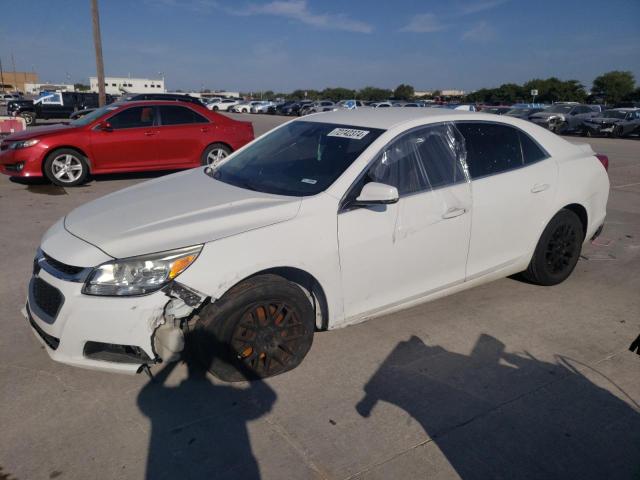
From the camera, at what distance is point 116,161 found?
30.4 ft

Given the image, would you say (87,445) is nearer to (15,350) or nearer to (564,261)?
(15,350)

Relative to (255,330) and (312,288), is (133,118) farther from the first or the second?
(255,330)

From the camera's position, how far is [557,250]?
14.9 feet

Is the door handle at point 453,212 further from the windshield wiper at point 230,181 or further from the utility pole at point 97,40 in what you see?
the utility pole at point 97,40

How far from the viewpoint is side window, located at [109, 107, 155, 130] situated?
30.3 feet

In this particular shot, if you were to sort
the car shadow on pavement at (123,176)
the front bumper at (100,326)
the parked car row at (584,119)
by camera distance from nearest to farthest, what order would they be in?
the front bumper at (100,326), the car shadow on pavement at (123,176), the parked car row at (584,119)

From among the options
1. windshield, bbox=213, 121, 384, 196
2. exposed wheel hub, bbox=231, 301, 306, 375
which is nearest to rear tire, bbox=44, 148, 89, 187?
windshield, bbox=213, 121, 384, 196

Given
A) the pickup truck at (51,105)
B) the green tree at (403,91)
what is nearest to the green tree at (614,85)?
the green tree at (403,91)

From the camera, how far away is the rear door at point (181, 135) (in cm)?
962

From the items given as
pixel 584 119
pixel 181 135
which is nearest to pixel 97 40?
pixel 181 135

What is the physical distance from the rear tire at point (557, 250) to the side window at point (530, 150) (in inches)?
20.5

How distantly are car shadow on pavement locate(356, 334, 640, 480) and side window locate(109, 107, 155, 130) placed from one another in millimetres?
7518

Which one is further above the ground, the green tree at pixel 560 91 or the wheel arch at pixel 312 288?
the green tree at pixel 560 91

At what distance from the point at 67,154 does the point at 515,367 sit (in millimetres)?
8236
